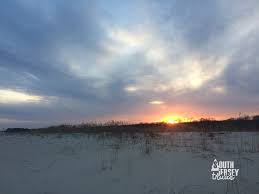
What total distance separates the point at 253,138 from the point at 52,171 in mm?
9376

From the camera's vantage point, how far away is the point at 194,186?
6691 millimetres

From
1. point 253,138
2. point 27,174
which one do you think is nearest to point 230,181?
point 27,174

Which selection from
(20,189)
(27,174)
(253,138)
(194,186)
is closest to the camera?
(194,186)

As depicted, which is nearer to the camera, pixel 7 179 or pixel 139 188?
pixel 139 188

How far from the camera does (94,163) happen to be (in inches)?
364

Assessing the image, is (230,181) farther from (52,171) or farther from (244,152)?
(52,171)

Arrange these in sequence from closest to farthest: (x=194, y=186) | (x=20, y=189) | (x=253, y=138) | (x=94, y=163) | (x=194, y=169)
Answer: (x=194, y=186) → (x=20, y=189) → (x=194, y=169) → (x=94, y=163) → (x=253, y=138)

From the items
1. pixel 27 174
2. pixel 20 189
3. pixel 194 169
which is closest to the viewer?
pixel 20 189

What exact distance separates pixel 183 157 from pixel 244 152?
2289 millimetres

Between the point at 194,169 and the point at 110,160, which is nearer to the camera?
the point at 194,169

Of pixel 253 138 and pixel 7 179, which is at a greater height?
pixel 253 138

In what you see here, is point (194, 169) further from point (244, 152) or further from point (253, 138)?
point (253, 138)

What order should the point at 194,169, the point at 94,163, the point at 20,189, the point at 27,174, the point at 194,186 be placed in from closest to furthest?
the point at 194,186 → the point at 20,189 → the point at 194,169 → the point at 27,174 → the point at 94,163

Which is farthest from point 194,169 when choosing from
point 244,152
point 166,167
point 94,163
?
point 94,163
